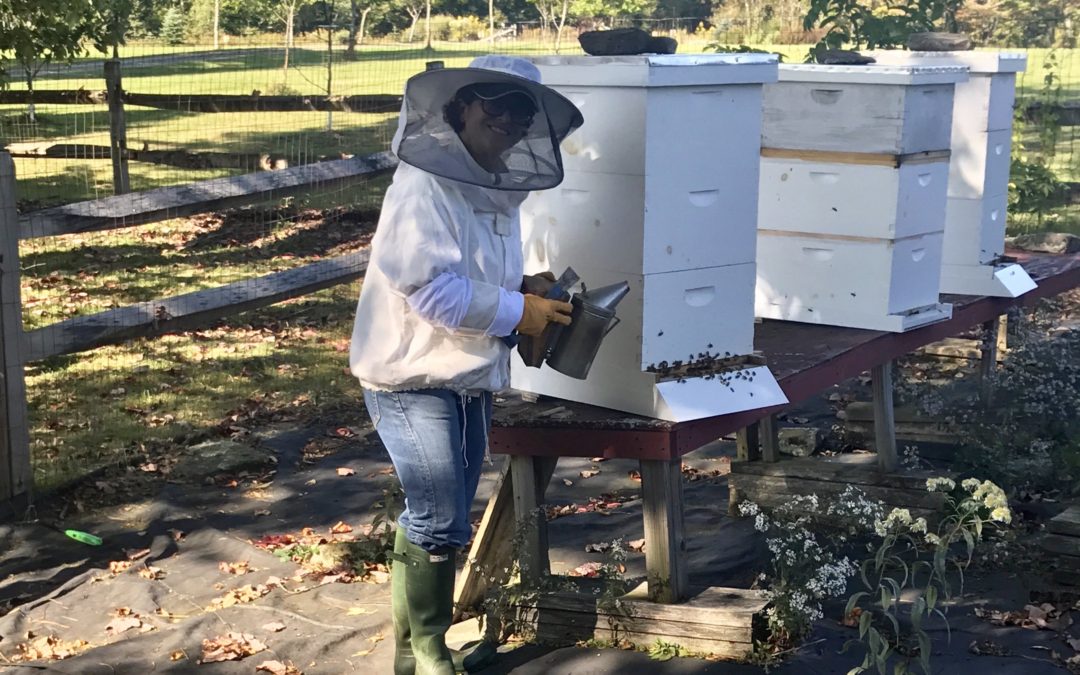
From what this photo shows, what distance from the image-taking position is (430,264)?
9.75 ft

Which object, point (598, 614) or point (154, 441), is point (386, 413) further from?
point (154, 441)

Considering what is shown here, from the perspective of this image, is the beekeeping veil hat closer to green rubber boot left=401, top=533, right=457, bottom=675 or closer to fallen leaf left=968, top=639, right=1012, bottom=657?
green rubber boot left=401, top=533, right=457, bottom=675

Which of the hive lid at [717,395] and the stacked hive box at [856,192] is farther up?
the stacked hive box at [856,192]

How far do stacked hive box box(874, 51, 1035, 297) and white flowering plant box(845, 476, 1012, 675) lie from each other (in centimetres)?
127

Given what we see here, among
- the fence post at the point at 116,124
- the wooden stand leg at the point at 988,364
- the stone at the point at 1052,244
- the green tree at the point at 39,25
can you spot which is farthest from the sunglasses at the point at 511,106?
the fence post at the point at 116,124

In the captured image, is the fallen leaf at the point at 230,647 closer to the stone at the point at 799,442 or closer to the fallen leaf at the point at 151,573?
the fallen leaf at the point at 151,573

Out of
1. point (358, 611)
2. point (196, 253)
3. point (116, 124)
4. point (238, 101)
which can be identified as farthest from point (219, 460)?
point (116, 124)

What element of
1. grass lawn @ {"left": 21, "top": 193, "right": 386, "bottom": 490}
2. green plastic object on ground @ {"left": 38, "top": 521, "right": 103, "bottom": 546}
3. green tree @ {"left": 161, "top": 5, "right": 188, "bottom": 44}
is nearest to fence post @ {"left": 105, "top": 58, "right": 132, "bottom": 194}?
grass lawn @ {"left": 21, "top": 193, "right": 386, "bottom": 490}

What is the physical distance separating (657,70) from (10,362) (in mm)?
3047

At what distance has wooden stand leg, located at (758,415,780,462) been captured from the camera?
5.24 meters

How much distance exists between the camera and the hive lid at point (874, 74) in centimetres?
441

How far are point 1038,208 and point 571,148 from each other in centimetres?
786

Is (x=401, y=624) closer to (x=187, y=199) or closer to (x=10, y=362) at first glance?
(x=10, y=362)

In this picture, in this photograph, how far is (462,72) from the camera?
293 centimetres
